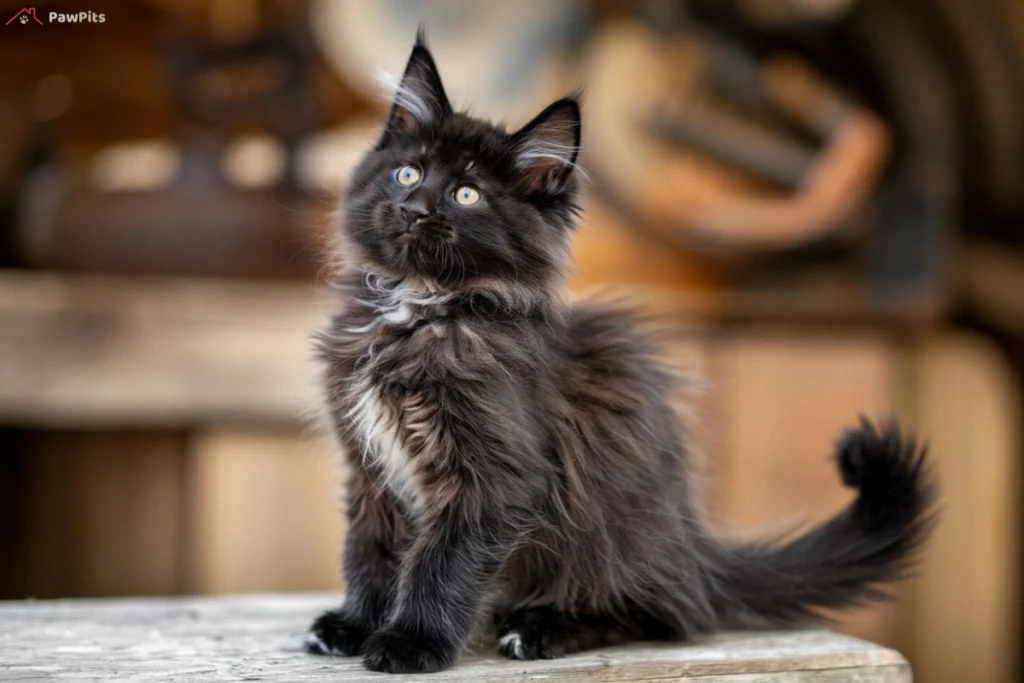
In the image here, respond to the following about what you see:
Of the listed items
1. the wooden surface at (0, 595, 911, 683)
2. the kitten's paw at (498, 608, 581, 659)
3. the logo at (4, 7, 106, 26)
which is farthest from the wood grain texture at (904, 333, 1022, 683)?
the logo at (4, 7, 106, 26)

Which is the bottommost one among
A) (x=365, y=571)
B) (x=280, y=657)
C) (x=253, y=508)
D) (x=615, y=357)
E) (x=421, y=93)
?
(x=280, y=657)

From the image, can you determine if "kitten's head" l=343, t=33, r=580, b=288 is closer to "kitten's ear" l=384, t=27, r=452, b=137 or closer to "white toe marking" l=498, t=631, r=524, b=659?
"kitten's ear" l=384, t=27, r=452, b=137

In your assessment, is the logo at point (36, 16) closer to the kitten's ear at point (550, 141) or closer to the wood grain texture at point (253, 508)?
the wood grain texture at point (253, 508)

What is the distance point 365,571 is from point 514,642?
225 millimetres

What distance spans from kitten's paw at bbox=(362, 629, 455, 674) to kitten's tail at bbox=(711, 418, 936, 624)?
0.47 metres

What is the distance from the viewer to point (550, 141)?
1318 millimetres

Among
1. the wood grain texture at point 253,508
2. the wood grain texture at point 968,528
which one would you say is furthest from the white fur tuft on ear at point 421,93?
the wood grain texture at point 968,528

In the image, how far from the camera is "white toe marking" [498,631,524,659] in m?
1.31

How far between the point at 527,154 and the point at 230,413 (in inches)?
62.8

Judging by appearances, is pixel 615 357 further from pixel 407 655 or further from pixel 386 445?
pixel 407 655

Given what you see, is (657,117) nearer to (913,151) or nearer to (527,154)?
(913,151)

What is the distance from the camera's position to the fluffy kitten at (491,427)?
125 centimetres

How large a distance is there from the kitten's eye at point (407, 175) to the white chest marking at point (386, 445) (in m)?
0.27

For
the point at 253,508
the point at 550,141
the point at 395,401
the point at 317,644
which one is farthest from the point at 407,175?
the point at 253,508
